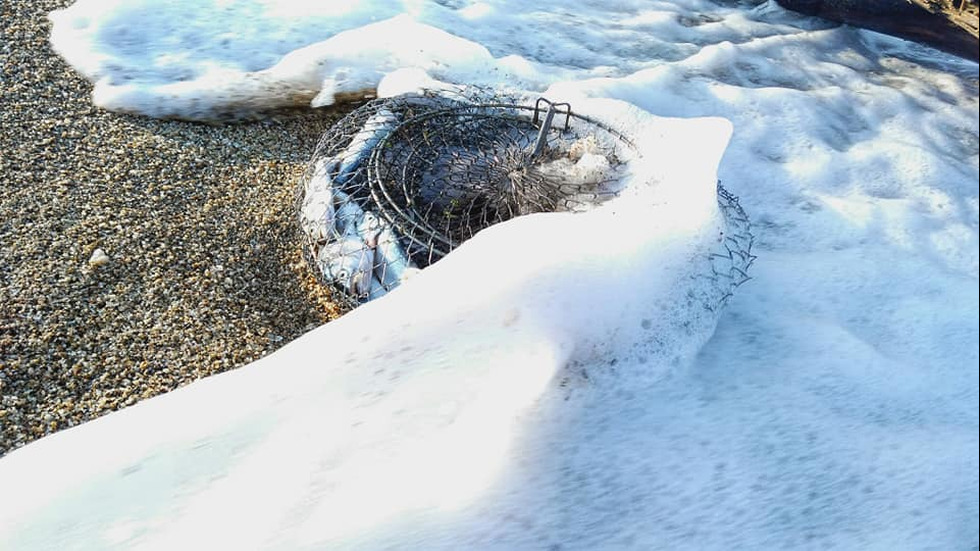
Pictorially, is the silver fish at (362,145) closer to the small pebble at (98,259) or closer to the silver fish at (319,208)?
the silver fish at (319,208)

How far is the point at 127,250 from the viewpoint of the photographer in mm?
2783

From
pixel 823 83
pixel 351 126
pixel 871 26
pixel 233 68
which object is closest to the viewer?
pixel 351 126

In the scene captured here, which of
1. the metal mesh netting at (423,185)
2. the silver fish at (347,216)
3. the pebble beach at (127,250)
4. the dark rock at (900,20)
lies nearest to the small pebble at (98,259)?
the pebble beach at (127,250)

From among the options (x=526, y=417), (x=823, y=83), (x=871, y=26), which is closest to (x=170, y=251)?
(x=526, y=417)

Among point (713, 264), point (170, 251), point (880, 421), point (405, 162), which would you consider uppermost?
point (405, 162)

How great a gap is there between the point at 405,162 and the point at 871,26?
5701 millimetres

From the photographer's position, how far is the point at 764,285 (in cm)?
345

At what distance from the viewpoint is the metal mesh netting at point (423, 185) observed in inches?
101

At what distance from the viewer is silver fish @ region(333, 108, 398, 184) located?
277 cm

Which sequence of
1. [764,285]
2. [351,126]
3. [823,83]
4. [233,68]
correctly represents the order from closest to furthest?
1. [351,126]
2. [764,285]
3. [233,68]
4. [823,83]

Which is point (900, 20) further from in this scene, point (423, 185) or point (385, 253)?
point (385, 253)

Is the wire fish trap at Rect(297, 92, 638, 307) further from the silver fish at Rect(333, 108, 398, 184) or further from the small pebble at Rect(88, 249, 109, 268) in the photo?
the small pebble at Rect(88, 249, 109, 268)

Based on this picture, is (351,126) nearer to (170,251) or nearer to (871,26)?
(170,251)

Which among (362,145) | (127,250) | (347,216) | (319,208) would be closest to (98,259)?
(127,250)
